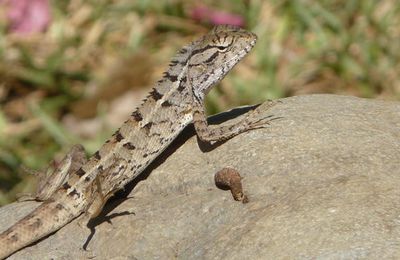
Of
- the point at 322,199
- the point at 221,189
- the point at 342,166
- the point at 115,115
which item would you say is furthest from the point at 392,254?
the point at 115,115

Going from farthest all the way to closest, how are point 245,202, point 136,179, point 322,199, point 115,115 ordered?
point 115,115, point 136,179, point 245,202, point 322,199

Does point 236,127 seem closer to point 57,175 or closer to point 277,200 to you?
point 277,200

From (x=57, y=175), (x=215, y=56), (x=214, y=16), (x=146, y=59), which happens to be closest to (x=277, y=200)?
(x=215, y=56)

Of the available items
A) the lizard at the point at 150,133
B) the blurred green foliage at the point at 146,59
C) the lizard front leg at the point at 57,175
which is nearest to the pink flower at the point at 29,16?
the blurred green foliage at the point at 146,59

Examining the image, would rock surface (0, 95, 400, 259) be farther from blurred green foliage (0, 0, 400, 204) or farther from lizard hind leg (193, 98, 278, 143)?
blurred green foliage (0, 0, 400, 204)

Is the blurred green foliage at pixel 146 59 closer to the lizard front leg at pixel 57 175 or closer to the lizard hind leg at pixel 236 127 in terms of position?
the lizard front leg at pixel 57 175

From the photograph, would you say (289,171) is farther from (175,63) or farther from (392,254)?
(175,63)
